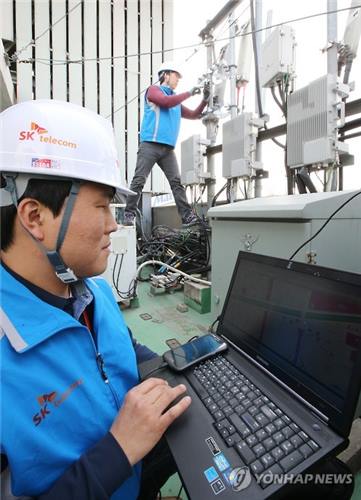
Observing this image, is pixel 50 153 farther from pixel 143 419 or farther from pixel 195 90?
pixel 195 90

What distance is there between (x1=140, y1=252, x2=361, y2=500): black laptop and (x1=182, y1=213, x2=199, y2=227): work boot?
2041mm

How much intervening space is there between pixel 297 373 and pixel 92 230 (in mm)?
457

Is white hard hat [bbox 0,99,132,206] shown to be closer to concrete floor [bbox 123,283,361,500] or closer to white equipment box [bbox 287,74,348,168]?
concrete floor [bbox 123,283,361,500]

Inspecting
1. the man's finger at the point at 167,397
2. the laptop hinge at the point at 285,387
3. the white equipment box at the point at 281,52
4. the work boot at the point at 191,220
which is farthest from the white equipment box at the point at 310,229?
the work boot at the point at 191,220

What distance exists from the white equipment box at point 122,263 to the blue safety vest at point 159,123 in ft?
4.05

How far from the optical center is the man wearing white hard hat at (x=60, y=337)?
1.29 ft

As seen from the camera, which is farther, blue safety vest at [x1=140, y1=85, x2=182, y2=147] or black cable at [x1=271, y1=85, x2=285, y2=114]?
blue safety vest at [x1=140, y1=85, x2=182, y2=147]

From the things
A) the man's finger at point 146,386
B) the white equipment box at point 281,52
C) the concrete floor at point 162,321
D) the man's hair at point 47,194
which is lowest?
the concrete floor at point 162,321

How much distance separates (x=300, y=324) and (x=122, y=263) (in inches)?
57.2

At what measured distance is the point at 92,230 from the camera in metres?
0.50

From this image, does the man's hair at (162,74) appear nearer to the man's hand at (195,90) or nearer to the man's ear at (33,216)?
the man's hand at (195,90)

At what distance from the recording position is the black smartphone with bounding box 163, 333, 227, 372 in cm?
60

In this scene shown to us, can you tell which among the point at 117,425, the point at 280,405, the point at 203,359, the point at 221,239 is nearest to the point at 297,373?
the point at 280,405

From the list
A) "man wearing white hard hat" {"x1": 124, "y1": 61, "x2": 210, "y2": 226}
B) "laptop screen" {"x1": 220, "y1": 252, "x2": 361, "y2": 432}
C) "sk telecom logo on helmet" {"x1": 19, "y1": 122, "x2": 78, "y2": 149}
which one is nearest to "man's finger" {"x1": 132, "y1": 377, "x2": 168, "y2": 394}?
"laptop screen" {"x1": 220, "y1": 252, "x2": 361, "y2": 432}
